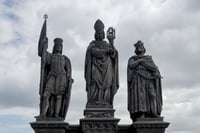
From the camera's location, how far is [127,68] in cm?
2028

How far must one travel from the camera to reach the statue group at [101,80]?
1922cm

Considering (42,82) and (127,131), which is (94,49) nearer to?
(42,82)

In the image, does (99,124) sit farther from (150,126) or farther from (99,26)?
(99,26)

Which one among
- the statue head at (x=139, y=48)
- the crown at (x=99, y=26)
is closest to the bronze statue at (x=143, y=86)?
the statue head at (x=139, y=48)

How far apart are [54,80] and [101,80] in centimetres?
217

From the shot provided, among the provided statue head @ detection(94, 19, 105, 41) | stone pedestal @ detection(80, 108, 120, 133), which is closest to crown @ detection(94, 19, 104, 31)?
statue head @ detection(94, 19, 105, 41)

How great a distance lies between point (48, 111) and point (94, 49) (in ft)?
11.9

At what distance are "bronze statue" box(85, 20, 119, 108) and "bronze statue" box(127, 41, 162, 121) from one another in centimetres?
79

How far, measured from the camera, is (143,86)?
19.7 m

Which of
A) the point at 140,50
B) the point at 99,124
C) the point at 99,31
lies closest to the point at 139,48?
the point at 140,50

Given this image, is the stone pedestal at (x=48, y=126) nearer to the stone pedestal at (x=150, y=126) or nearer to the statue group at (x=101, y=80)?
the statue group at (x=101, y=80)

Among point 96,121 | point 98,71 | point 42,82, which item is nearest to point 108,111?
point 96,121

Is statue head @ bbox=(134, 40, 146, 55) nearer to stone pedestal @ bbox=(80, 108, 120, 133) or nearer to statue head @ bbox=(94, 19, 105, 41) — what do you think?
statue head @ bbox=(94, 19, 105, 41)

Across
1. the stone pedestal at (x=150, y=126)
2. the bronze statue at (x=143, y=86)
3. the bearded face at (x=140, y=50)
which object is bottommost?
the stone pedestal at (x=150, y=126)
